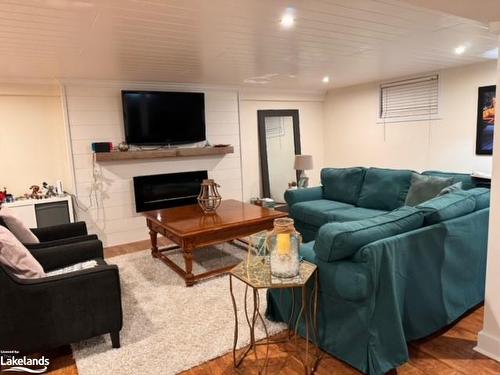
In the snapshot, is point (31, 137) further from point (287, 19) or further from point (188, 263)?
point (287, 19)

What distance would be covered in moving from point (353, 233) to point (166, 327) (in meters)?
1.64

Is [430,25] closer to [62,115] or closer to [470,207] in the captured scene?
[470,207]

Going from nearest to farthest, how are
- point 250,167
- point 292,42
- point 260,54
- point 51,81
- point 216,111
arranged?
1. point 292,42
2. point 260,54
3. point 51,81
4. point 216,111
5. point 250,167

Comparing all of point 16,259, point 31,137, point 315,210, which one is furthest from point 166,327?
point 31,137

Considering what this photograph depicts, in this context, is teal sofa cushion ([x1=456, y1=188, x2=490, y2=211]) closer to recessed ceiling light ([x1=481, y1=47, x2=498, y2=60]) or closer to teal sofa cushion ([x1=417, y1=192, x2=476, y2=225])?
teal sofa cushion ([x1=417, y1=192, x2=476, y2=225])

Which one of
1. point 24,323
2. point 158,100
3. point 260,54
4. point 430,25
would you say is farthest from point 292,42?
point 24,323

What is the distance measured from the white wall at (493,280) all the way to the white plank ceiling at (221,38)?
1.27 meters

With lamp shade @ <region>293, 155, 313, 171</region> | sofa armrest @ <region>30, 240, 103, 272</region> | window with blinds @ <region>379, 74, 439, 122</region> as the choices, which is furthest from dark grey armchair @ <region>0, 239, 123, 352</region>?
window with blinds @ <region>379, 74, 439, 122</region>

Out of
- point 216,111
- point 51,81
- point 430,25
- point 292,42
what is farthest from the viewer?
point 216,111

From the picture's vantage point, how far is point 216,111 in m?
5.68

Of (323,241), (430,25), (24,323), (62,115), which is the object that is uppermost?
(430,25)

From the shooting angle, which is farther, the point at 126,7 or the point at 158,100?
the point at 158,100

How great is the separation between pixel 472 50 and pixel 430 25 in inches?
54.1

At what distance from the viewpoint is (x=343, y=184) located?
188 inches
